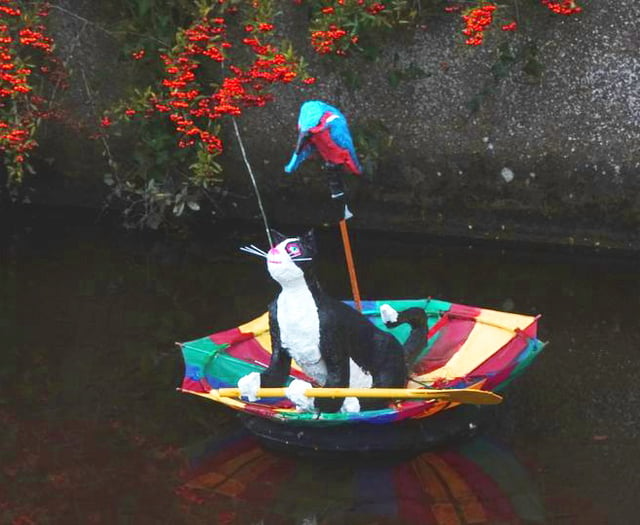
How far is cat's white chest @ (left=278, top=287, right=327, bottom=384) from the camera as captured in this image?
5965mm

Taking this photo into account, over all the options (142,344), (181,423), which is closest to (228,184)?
(142,344)

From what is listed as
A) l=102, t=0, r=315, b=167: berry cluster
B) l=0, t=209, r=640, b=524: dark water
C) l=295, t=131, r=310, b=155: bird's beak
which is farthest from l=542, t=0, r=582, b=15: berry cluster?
l=295, t=131, r=310, b=155: bird's beak

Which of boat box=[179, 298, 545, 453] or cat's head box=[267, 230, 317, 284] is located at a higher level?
cat's head box=[267, 230, 317, 284]

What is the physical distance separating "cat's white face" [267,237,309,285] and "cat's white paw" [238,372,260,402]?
455mm

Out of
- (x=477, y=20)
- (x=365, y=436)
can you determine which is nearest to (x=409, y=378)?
(x=365, y=436)

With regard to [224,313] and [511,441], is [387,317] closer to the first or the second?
[511,441]

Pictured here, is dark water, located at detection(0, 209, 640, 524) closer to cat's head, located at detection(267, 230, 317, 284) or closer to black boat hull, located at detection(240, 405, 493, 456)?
black boat hull, located at detection(240, 405, 493, 456)

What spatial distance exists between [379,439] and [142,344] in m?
1.94

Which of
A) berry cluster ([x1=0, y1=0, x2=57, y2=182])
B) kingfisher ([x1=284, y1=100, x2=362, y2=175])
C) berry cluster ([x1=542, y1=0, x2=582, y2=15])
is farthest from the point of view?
berry cluster ([x1=542, y1=0, x2=582, y2=15])

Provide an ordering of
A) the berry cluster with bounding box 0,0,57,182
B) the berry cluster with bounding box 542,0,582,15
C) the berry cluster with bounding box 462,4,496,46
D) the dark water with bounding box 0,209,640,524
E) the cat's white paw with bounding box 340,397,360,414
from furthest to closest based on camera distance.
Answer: the berry cluster with bounding box 542,0,582,15 < the berry cluster with bounding box 0,0,57,182 < the berry cluster with bounding box 462,4,496,46 < the cat's white paw with bounding box 340,397,360,414 < the dark water with bounding box 0,209,640,524

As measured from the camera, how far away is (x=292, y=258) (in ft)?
19.4

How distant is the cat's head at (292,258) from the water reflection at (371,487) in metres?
0.86

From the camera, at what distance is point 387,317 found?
21.2ft

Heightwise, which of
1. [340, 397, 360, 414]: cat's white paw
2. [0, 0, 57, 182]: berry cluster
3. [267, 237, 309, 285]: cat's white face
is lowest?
[340, 397, 360, 414]: cat's white paw
